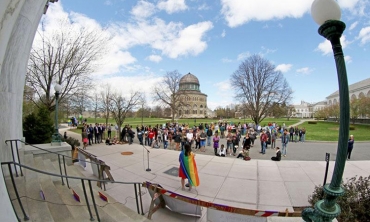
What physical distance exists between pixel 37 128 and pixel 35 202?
9179mm

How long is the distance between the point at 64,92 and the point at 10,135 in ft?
29.1

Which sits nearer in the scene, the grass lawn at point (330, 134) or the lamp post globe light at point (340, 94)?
the lamp post globe light at point (340, 94)

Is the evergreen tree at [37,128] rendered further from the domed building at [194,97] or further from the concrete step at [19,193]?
the domed building at [194,97]

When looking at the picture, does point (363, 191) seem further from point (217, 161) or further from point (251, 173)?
point (217, 161)

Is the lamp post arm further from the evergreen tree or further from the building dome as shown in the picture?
the building dome

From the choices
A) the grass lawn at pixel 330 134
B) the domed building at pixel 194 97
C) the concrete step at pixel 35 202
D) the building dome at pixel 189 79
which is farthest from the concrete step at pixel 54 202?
the building dome at pixel 189 79

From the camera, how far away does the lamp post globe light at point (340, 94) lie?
6.14ft

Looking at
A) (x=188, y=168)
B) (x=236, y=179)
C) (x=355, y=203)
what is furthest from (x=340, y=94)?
(x=236, y=179)

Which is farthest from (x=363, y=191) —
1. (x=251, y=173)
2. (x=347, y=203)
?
(x=251, y=173)

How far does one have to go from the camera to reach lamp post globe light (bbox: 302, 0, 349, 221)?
1871 millimetres

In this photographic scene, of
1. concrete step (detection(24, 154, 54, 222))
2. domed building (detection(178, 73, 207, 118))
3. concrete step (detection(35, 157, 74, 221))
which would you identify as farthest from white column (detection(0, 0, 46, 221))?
domed building (detection(178, 73, 207, 118))

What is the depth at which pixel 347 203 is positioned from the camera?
164 inches

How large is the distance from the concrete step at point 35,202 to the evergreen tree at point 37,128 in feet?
24.0

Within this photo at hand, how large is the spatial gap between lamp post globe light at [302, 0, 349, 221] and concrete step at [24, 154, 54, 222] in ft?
14.4
